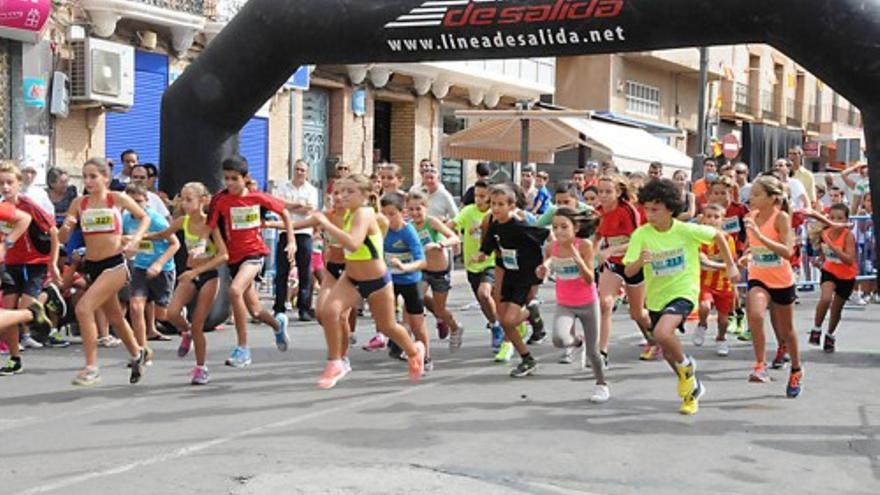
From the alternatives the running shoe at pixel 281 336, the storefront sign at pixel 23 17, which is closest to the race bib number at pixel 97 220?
the running shoe at pixel 281 336

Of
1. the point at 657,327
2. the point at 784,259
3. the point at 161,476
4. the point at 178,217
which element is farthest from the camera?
the point at 178,217

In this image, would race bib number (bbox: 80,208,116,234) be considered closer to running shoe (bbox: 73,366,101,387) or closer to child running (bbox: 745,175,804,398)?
running shoe (bbox: 73,366,101,387)

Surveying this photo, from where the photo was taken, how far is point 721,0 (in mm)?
9461

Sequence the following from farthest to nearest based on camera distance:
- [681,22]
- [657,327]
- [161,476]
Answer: [681,22] → [657,327] → [161,476]

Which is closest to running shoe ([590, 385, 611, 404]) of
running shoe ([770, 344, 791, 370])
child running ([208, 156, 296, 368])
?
running shoe ([770, 344, 791, 370])

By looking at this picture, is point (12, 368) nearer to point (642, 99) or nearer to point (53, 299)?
point (53, 299)

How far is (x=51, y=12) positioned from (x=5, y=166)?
880cm

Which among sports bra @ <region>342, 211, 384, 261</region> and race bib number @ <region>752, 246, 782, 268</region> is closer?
sports bra @ <region>342, 211, 384, 261</region>

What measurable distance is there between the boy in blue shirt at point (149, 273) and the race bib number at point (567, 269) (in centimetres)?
319

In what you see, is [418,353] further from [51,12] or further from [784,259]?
[51,12]

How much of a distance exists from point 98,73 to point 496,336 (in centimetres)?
972

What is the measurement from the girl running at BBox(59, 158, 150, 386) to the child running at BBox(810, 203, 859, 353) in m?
6.28

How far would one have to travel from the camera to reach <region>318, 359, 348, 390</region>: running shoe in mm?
8633

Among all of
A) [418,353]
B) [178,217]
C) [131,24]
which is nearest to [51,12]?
[131,24]
